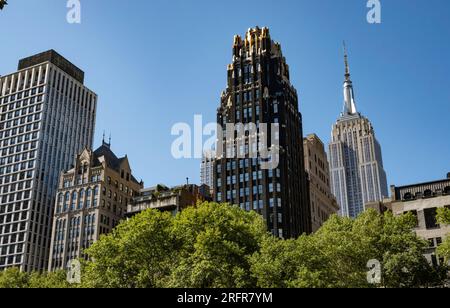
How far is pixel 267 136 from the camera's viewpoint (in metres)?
111

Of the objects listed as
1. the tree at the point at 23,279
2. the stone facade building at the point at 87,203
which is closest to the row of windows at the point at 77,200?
the stone facade building at the point at 87,203

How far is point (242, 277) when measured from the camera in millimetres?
46531

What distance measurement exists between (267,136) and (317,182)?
33533 millimetres

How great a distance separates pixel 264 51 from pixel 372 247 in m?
76.2

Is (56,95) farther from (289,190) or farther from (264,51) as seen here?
(289,190)

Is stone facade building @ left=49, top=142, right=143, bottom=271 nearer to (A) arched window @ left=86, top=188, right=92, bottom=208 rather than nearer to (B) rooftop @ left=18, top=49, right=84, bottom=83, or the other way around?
(A) arched window @ left=86, top=188, right=92, bottom=208

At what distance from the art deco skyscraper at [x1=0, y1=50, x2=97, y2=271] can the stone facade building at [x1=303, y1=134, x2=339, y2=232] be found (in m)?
62.4

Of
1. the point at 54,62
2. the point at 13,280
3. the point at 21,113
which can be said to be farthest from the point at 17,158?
the point at 13,280

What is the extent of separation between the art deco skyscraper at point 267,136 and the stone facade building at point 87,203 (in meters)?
26.1

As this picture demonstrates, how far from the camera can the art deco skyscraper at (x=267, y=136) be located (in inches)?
4139

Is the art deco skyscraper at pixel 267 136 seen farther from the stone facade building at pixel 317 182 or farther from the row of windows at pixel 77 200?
the row of windows at pixel 77 200

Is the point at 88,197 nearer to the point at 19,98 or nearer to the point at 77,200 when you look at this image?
the point at 77,200
